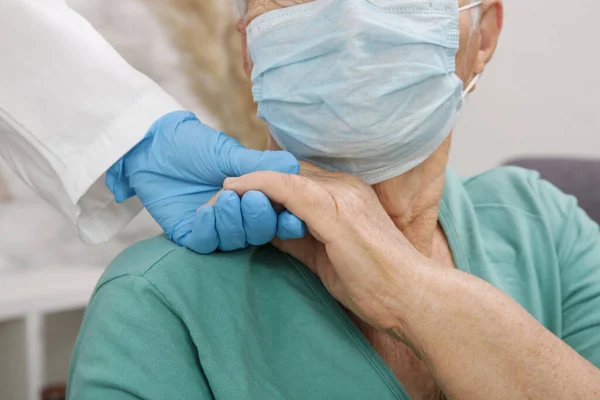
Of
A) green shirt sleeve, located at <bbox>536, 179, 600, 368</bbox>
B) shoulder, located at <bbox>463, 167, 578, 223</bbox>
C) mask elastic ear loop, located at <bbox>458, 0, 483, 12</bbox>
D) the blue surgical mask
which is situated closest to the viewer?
the blue surgical mask

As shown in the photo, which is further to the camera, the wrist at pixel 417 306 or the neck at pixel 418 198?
the neck at pixel 418 198

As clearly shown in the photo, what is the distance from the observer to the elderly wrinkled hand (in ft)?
2.84

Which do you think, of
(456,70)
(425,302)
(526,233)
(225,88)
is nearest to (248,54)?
(456,70)

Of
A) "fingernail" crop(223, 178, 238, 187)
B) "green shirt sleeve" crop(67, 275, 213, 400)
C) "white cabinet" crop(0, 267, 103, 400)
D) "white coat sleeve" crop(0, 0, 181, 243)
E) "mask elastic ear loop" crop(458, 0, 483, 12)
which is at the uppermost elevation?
"mask elastic ear loop" crop(458, 0, 483, 12)

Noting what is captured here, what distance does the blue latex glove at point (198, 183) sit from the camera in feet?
2.84

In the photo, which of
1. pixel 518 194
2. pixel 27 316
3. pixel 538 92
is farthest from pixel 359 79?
pixel 538 92

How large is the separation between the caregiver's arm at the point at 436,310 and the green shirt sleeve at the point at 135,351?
205mm

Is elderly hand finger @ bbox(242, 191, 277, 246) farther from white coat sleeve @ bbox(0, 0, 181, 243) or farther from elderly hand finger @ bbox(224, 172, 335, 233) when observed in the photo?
white coat sleeve @ bbox(0, 0, 181, 243)

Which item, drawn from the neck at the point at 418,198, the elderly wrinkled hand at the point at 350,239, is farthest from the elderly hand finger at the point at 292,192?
the neck at the point at 418,198

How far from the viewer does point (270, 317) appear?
951 millimetres

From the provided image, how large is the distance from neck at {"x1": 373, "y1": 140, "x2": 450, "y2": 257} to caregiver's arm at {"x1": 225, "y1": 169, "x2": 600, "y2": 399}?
0.15m

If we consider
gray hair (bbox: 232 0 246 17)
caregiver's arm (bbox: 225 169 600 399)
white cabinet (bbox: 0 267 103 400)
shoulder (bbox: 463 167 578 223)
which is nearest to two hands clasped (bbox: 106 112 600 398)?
caregiver's arm (bbox: 225 169 600 399)

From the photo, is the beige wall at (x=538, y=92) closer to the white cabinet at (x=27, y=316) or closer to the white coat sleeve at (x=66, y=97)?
the white cabinet at (x=27, y=316)

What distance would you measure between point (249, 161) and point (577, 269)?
748mm
